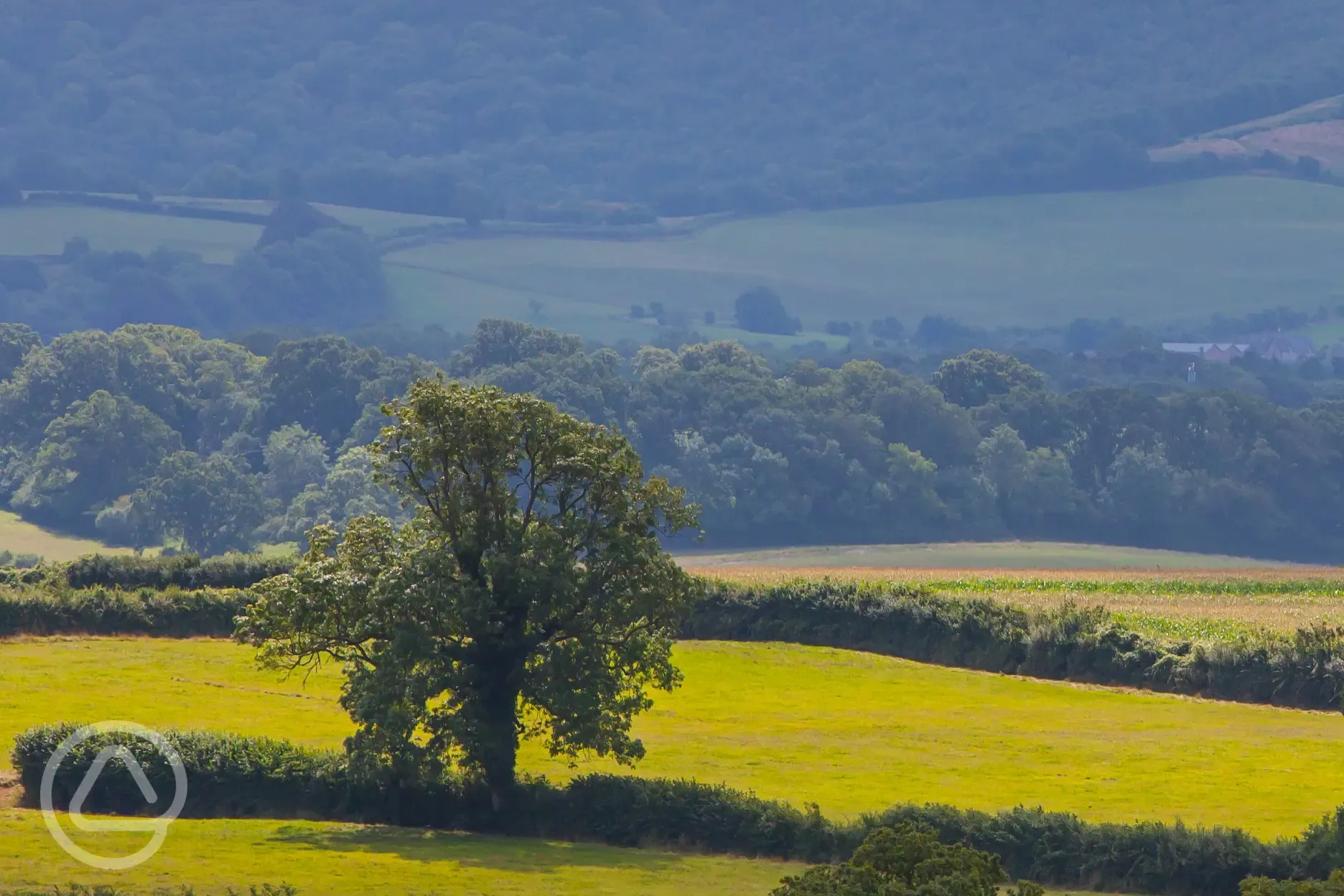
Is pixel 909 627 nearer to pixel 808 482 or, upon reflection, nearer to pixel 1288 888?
pixel 1288 888

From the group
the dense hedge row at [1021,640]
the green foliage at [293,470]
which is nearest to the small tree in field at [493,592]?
the dense hedge row at [1021,640]

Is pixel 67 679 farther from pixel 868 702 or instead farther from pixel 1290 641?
pixel 1290 641

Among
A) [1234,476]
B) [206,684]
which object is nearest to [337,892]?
[206,684]

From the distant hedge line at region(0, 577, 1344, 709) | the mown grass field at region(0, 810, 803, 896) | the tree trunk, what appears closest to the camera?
the mown grass field at region(0, 810, 803, 896)

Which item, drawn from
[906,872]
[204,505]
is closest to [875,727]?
[906,872]

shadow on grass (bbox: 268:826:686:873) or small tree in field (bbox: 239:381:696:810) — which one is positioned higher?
small tree in field (bbox: 239:381:696:810)

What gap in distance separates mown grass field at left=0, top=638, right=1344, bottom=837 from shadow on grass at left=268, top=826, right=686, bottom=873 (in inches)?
204

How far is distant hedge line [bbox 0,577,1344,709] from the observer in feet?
199

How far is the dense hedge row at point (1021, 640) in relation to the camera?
197ft

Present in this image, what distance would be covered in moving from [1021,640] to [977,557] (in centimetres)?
10097

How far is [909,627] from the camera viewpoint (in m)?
68.4

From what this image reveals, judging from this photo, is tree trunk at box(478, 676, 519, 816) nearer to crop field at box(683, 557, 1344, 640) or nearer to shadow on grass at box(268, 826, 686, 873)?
shadow on grass at box(268, 826, 686, 873)

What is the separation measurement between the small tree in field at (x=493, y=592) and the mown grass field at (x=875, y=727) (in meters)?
6.19

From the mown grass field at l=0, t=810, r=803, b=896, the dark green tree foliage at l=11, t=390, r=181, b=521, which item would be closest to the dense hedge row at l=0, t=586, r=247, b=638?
the mown grass field at l=0, t=810, r=803, b=896
